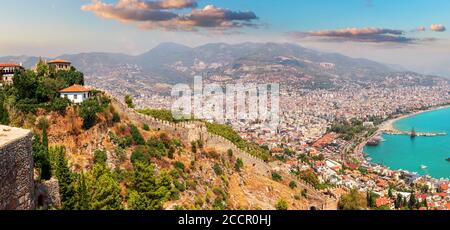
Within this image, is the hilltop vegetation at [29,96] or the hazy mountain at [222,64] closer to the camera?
the hilltop vegetation at [29,96]

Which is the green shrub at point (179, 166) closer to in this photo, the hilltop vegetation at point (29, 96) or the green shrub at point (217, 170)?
the green shrub at point (217, 170)

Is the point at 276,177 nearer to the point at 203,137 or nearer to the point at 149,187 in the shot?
the point at 203,137

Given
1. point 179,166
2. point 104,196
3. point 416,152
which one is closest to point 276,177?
point 179,166

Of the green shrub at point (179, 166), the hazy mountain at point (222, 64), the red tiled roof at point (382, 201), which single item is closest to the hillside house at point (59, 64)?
the green shrub at point (179, 166)

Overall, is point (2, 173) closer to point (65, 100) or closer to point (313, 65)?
point (65, 100)

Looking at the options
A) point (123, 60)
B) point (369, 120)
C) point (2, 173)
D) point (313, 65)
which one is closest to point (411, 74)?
point (313, 65)
